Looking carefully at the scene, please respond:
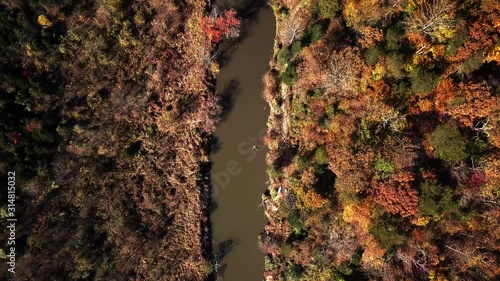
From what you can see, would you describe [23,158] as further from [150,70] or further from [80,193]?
[150,70]

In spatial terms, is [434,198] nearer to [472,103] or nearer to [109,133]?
[472,103]

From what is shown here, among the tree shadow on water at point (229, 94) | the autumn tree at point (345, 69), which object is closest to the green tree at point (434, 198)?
the autumn tree at point (345, 69)

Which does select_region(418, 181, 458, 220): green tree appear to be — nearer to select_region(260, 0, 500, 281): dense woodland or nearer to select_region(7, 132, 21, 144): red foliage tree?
select_region(260, 0, 500, 281): dense woodland

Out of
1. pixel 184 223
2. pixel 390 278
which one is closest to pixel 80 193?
pixel 184 223

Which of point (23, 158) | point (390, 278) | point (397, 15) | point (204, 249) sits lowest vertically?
point (390, 278)

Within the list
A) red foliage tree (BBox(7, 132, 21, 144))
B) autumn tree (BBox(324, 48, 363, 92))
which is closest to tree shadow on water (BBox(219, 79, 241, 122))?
autumn tree (BBox(324, 48, 363, 92))

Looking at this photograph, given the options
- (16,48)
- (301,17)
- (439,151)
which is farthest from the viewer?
(301,17)

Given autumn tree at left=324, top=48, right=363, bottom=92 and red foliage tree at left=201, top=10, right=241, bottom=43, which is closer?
autumn tree at left=324, top=48, right=363, bottom=92
